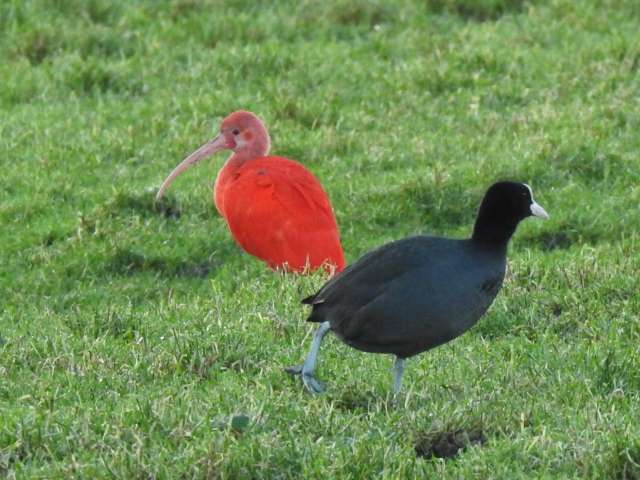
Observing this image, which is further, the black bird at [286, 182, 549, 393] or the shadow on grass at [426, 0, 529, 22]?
the shadow on grass at [426, 0, 529, 22]

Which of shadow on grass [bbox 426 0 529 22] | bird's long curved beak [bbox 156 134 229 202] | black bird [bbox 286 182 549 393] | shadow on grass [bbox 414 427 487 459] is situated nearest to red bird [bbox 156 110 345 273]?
bird's long curved beak [bbox 156 134 229 202]

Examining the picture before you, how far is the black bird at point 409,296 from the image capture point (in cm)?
641

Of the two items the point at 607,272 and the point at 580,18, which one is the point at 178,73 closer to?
the point at 580,18

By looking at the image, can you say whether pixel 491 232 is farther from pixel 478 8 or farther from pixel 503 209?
pixel 478 8

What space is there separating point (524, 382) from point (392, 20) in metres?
7.60

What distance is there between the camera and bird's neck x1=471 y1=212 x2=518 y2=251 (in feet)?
22.2

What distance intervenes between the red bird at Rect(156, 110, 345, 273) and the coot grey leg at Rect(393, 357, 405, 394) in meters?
2.42

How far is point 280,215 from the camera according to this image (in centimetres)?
947

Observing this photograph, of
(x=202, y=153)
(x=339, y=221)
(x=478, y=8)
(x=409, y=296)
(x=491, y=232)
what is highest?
(x=491, y=232)

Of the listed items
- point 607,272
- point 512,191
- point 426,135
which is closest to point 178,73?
point 426,135

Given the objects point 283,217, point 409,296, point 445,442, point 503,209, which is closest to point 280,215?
point 283,217

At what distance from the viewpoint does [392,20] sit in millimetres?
13852

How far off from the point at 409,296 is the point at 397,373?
335 millimetres

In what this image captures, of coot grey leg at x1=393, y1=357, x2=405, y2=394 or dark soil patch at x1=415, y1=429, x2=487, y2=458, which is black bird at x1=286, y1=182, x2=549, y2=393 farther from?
dark soil patch at x1=415, y1=429, x2=487, y2=458
